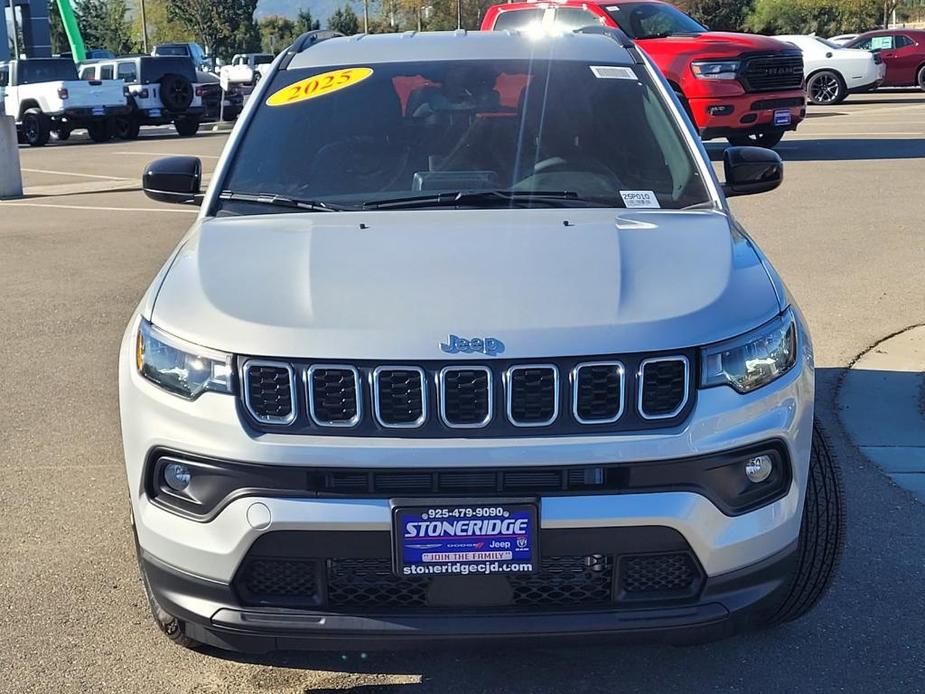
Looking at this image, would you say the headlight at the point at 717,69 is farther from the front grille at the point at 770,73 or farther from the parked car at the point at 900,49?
the parked car at the point at 900,49

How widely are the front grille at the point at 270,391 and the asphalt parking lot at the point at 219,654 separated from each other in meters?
0.83

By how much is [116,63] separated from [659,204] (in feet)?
89.0

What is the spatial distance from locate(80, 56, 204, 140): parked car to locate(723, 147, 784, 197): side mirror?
2443 centimetres

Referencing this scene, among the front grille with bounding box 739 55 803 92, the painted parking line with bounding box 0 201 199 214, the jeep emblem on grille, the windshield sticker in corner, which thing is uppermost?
the windshield sticker in corner

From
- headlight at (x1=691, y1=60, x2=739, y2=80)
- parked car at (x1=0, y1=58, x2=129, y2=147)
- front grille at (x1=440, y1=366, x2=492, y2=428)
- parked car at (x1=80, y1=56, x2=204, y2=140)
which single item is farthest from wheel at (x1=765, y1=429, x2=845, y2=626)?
parked car at (x1=80, y1=56, x2=204, y2=140)

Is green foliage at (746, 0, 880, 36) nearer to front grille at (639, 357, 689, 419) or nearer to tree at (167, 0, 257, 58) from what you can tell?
tree at (167, 0, 257, 58)

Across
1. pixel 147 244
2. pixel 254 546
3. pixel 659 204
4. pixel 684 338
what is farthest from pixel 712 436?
pixel 147 244

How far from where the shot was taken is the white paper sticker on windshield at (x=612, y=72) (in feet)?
14.8

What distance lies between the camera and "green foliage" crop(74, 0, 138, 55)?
2911 inches

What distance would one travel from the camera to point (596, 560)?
2.79m

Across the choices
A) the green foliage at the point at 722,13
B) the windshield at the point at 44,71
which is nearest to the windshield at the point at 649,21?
the windshield at the point at 44,71

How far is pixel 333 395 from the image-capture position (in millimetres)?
2797

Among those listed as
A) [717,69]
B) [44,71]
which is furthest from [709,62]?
[44,71]

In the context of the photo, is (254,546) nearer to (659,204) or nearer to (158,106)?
(659,204)
